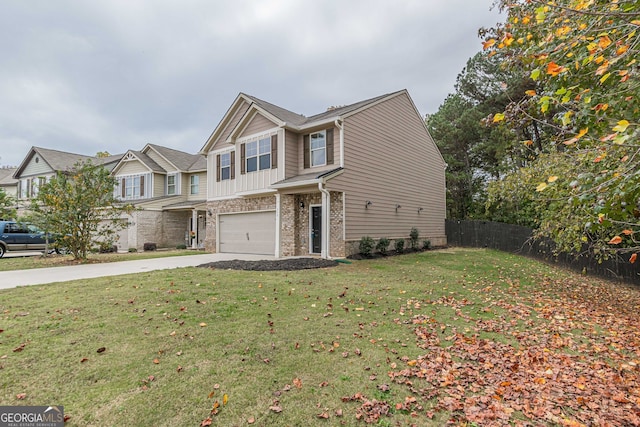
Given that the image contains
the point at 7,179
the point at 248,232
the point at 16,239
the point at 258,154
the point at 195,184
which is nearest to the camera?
the point at 258,154

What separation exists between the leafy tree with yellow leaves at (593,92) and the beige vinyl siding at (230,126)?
11.7m

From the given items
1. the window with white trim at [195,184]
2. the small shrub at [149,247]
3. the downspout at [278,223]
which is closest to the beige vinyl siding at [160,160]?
the window with white trim at [195,184]

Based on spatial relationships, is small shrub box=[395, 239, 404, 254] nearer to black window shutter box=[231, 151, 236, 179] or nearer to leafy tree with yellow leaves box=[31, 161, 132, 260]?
black window shutter box=[231, 151, 236, 179]

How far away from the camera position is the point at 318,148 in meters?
13.4

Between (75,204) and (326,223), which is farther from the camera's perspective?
(326,223)

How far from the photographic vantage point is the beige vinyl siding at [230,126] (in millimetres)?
15619

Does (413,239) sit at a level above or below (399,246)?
above

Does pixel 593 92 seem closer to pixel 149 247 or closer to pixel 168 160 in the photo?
pixel 149 247

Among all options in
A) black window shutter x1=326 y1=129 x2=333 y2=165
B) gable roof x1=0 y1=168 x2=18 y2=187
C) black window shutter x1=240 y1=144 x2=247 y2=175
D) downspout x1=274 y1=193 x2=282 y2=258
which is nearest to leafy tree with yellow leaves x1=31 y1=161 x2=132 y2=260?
black window shutter x1=240 y1=144 x2=247 y2=175

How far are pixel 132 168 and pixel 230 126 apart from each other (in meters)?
11.5

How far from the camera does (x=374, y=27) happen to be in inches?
477

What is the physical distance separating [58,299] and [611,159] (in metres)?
9.28

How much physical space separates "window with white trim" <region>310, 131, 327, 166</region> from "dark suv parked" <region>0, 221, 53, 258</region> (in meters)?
13.5

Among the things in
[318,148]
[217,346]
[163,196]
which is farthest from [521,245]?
[163,196]
